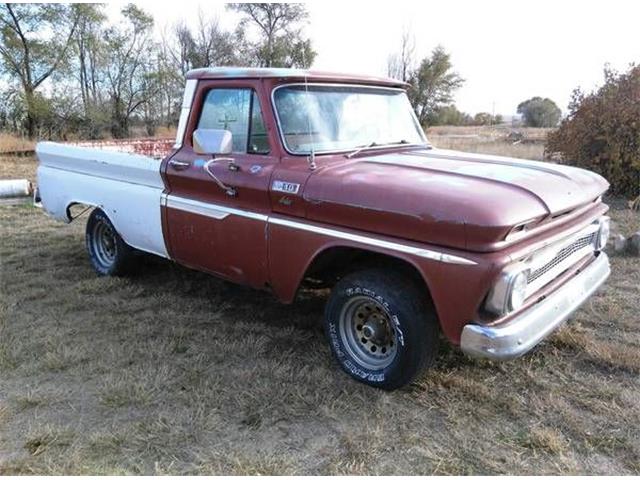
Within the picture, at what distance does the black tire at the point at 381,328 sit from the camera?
10.1 feet

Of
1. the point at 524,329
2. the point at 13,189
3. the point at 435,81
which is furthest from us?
the point at 435,81

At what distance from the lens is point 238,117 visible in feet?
12.9

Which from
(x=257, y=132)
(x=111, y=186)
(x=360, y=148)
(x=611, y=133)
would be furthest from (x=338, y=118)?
(x=611, y=133)

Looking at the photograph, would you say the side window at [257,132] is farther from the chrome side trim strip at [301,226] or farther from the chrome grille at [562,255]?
the chrome grille at [562,255]

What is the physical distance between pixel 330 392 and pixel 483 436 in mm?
909

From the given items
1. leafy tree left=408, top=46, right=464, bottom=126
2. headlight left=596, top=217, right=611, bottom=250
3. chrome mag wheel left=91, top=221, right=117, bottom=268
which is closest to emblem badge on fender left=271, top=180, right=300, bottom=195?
headlight left=596, top=217, right=611, bottom=250

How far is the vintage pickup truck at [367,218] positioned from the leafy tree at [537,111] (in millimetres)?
29866

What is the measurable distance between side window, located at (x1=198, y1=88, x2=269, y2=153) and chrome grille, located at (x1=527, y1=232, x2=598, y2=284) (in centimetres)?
187

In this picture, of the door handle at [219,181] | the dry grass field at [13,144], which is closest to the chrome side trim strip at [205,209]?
the door handle at [219,181]

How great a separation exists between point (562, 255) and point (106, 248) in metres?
4.26

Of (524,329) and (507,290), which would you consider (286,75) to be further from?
(524,329)

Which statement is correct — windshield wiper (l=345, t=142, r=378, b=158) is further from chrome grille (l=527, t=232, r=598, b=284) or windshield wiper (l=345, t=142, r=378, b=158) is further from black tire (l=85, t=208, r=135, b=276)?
black tire (l=85, t=208, r=135, b=276)

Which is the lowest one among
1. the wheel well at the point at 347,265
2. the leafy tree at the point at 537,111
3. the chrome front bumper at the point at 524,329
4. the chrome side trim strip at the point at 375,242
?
the chrome front bumper at the point at 524,329

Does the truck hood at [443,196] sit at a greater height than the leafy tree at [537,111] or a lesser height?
lesser
